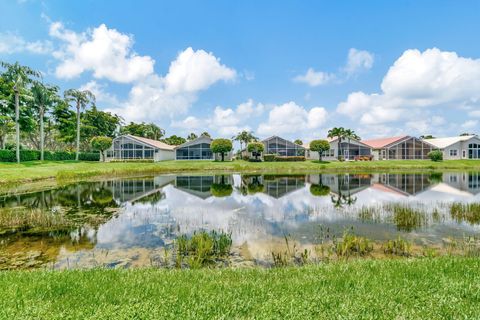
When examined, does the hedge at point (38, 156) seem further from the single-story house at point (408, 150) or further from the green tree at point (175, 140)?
the single-story house at point (408, 150)

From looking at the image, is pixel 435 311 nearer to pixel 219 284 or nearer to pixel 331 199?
pixel 219 284

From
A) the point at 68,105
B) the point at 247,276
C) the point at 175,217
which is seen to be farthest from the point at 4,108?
the point at 247,276

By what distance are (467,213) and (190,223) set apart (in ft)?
45.3

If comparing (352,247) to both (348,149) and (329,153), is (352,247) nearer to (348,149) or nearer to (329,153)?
(329,153)

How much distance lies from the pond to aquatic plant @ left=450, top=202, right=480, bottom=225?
0.04m

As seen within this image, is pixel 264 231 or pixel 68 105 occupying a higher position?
pixel 68 105

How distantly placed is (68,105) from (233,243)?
62.0 metres

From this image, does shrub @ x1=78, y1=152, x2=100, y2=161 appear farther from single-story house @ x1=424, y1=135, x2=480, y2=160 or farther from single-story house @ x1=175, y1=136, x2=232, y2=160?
single-story house @ x1=424, y1=135, x2=480, y2=160

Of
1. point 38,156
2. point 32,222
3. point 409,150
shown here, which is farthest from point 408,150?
point 38,156

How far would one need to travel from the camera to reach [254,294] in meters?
4.41

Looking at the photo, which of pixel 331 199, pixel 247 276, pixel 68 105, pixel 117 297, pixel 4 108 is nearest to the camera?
pixel 117 297

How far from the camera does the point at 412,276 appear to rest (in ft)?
16.6

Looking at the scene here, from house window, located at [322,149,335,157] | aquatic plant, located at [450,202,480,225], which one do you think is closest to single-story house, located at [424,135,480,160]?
house window, located at [322,149,335,157]

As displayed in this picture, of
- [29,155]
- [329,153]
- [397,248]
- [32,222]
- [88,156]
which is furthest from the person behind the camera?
[329,153]
